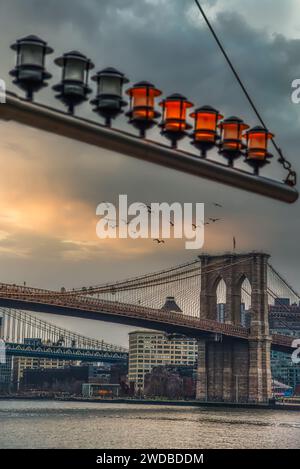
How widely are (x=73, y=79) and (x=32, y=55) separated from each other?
33cm

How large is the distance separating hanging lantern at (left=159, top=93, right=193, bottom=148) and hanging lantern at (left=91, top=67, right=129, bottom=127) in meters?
0.46

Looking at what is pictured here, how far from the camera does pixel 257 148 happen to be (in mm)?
7684

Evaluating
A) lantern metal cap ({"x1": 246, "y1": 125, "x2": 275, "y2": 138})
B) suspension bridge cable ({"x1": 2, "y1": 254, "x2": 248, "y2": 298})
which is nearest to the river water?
suspension bridge cable ({"x1": 2, "y1": 254, "x2": 248, "y2": 298})

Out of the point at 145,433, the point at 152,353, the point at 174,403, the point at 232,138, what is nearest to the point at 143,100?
the point at 232,138

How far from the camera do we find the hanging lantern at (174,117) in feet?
22.9

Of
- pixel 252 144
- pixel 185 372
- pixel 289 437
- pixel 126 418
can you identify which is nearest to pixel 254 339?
pixel 126 418

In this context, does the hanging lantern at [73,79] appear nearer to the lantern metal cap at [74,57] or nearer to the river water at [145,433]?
the lantern metal cap at [74,57]

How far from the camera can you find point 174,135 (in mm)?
6977

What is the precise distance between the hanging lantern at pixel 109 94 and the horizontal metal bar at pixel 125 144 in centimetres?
17

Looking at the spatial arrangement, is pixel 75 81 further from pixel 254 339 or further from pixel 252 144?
pixel 254 339

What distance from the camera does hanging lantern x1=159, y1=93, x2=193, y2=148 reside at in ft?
22.9

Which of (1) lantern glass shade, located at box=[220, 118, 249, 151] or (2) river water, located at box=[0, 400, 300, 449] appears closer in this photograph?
(1) lantern glass shade, located at box=[220, 118, 249, 151]

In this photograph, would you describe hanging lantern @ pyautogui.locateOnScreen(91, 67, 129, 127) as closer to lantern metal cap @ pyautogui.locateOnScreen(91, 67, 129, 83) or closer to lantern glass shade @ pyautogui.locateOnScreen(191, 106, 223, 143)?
lantern metal cap @ pyautogui.locateOnScreen(91, 67, 129, 83)

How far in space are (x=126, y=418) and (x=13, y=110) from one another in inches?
2505
